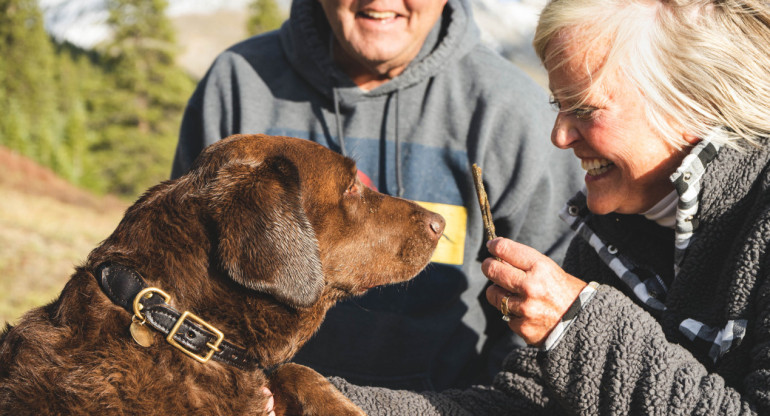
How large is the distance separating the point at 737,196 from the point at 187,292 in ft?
6.77

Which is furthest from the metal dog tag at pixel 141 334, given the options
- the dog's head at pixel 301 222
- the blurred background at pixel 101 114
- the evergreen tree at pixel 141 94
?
the evergreen tree at pixel 141 94

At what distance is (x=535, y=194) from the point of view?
4.01 meters

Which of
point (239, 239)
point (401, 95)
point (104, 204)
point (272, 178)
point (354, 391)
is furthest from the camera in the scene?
point (104, 204)

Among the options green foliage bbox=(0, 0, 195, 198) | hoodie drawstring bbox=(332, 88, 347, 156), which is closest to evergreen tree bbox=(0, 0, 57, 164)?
green foliage bbox=(0, 0, 195, 198)

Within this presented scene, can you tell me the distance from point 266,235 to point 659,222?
1711 millimetres

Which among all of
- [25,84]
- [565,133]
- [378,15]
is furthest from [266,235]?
[25,84]

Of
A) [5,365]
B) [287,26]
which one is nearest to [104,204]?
[287,26]

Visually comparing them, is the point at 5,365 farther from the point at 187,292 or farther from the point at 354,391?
the point at 354,391

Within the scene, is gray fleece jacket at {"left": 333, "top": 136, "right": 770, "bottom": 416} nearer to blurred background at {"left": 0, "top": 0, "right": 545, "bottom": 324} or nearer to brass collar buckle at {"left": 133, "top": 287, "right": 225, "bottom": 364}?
brass collar buckle at {"left": 133, "top": 287, "right": 225, "bottom": 364}

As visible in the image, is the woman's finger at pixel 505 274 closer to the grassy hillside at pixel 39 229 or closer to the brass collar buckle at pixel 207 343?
the brass collar buckle at pixel 207 343

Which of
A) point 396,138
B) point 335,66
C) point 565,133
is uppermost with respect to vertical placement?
point 335,66

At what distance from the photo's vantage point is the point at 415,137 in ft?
13.0

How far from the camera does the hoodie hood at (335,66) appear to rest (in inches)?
158

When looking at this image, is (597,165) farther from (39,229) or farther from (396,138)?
(39,229)
